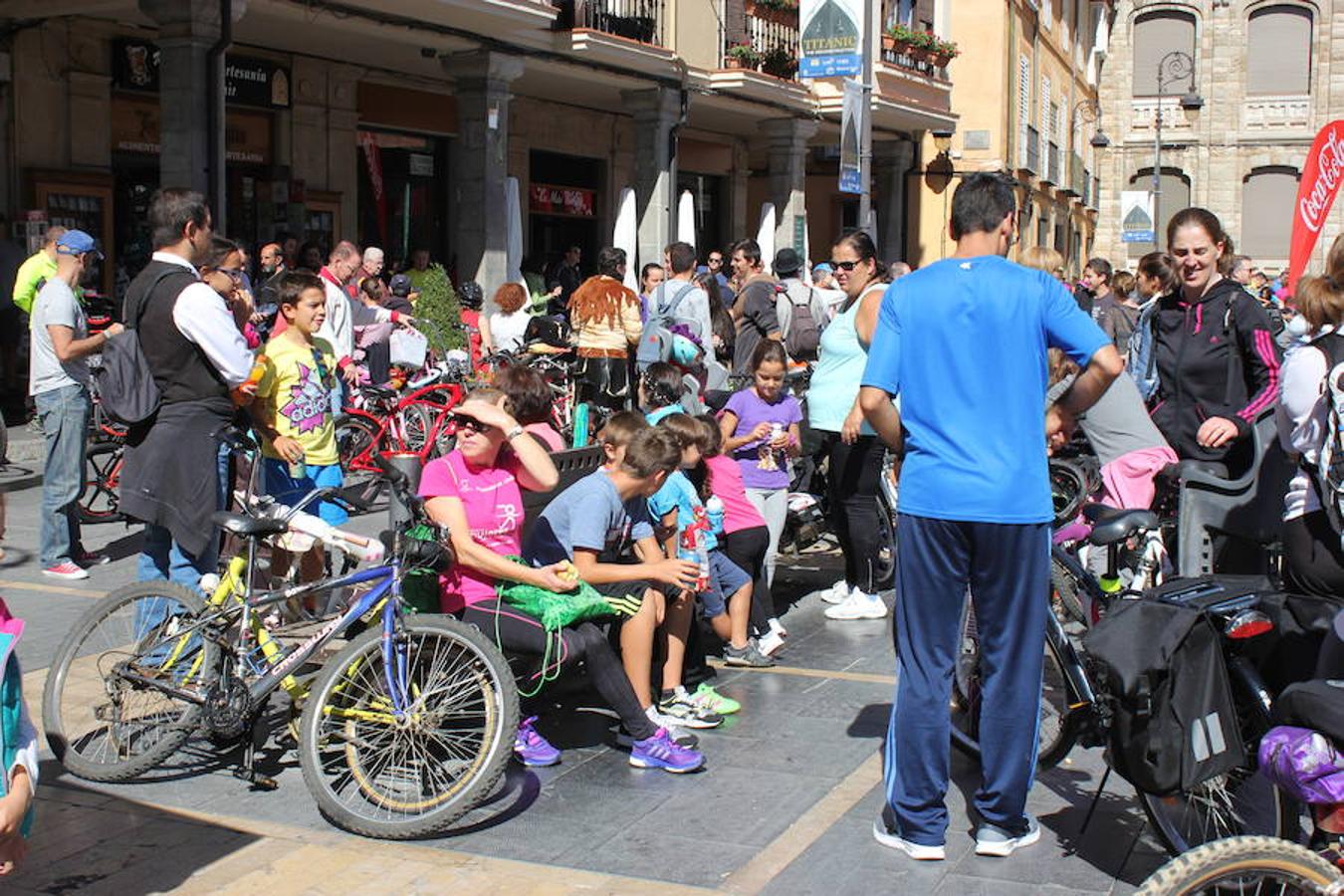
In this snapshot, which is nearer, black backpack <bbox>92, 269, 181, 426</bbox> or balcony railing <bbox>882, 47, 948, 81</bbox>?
black backpack <bbox>92, 269, 181, 426</bbox>

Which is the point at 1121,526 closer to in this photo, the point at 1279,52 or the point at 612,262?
the point at 612,262

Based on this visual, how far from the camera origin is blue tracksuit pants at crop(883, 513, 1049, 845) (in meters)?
4.56

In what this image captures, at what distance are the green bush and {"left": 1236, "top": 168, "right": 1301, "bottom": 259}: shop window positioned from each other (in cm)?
3688

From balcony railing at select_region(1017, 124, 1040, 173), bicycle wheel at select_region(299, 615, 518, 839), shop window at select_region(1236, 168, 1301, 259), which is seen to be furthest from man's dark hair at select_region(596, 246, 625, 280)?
shop window at select_region(1236, 168, 1301, 259)

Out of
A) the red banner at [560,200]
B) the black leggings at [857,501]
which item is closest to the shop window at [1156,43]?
the red banner at [560,200]

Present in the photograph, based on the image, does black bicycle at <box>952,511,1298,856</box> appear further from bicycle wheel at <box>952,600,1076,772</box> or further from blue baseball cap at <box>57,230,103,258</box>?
blue baseball cap at <box>57,230,103,258</box>

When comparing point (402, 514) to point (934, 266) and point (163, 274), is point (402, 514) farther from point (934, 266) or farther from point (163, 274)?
point (934, 266)

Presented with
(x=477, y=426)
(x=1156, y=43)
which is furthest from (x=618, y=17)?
(x=1156, y=43)

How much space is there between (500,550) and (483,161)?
44.7ft

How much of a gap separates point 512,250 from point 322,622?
14415 mm

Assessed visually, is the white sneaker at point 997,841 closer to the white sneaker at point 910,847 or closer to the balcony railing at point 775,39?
the white sneaker at point 910,847

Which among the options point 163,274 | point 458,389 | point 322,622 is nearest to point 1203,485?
point 322,622

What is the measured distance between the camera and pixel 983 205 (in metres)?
4.68

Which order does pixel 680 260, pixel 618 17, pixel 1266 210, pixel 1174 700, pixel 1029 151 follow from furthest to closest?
pixel 1266 210, pixel 1029 151, pixel 618 17, pixel 680 260, pixel 1174 700
